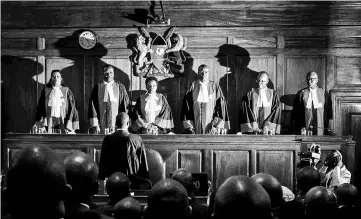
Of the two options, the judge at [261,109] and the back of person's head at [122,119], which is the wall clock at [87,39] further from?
the back of person's head at [122,119]

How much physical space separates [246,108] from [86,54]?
355 cm

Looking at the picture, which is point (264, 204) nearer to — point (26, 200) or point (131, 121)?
point (26, 200)

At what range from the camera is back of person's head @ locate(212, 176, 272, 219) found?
1.94 m

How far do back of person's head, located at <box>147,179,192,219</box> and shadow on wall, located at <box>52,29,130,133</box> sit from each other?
9.30 meters

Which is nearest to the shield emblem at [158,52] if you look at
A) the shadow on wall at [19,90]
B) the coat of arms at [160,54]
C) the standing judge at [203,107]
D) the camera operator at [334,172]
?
the coat of arms at [160,54]

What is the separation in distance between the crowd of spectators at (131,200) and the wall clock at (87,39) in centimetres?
819

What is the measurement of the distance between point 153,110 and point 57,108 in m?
1.84

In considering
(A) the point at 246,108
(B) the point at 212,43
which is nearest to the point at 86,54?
(B) the point at 212,43

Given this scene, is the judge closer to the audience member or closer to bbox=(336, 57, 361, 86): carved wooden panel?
bbox=(336, 57, 361, 86): carved wooden panel

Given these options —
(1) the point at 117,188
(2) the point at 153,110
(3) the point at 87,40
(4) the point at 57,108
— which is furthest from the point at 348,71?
(1) the point at 117,188

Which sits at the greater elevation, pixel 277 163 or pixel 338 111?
pixel 338 111

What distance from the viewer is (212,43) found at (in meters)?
11.7

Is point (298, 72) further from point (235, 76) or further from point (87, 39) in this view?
point (87, 39)

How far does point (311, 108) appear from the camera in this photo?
35.0 ft
